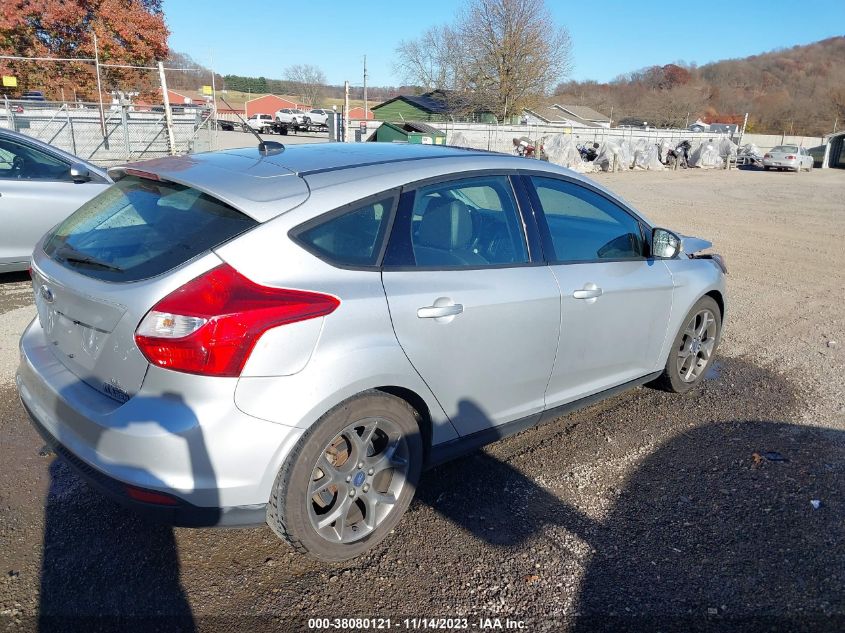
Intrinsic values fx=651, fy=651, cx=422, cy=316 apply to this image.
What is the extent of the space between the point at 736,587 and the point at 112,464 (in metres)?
2.51

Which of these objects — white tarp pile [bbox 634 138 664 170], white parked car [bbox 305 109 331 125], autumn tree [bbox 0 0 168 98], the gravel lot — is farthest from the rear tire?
white parked car [bbox 305 109 331 125]

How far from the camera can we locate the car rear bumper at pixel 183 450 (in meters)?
2.25

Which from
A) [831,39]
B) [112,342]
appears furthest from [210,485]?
[831,39]

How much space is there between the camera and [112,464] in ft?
7.68

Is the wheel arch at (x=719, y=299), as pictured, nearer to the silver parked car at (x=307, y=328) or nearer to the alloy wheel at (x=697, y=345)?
the alloy wheel at (x=697, y=345)

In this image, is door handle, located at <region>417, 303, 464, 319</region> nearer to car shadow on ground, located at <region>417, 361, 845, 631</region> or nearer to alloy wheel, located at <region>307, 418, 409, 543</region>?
alloy wheel, located at <region>307, 418, 409, 543</region>

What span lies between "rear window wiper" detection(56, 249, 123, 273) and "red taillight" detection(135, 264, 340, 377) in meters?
0.38

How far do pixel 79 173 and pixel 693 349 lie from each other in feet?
18.8

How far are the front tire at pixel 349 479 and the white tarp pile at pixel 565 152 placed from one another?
89.0ft

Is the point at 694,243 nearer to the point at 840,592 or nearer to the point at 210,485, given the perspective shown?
the point at 840,592

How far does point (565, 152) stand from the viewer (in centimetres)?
2902

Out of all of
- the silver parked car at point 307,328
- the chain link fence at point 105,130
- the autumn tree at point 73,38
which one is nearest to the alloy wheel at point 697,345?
the silver parked car at point 307,328

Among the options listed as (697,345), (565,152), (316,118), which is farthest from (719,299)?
(316,118)

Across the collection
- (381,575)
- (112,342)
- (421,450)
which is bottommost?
(381,575)
